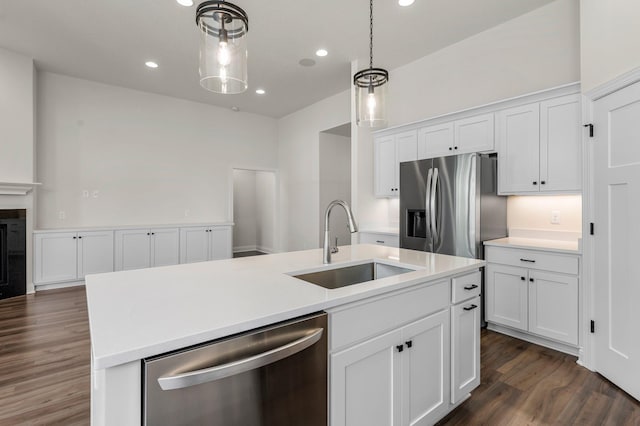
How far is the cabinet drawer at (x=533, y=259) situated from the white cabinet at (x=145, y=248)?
15.9 feet

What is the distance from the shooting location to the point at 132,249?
509 centimetres

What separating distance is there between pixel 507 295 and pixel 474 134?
1.71 meters

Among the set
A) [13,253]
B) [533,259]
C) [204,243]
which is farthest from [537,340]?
[13,253]

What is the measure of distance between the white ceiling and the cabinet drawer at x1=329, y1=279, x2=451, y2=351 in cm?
286

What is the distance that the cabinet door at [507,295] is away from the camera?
2848 millimetres

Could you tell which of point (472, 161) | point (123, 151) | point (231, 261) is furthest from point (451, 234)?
point (123, 151)

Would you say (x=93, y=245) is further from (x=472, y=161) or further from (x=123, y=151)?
(x=472, y=161)

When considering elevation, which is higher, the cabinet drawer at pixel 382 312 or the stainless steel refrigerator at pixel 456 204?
the stainless steel refrigerator at pixel 456 204

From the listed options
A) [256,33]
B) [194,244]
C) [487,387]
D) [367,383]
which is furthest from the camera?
[194,244]

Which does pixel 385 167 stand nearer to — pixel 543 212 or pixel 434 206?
pixel 434 206

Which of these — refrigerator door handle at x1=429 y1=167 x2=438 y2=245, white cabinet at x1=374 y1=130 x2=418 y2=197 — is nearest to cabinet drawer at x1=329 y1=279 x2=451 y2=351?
refrigerator door handle at x1=429 y1=167 x2=438 y2=245

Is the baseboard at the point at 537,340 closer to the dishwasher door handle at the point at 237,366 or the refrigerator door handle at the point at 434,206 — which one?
the refrigerator door handle at the point at 434,206

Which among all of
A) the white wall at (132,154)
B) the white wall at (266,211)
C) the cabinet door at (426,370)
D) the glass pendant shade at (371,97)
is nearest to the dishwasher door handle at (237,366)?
the cabinet door at (426,370)

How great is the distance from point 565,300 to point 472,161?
142 cm
